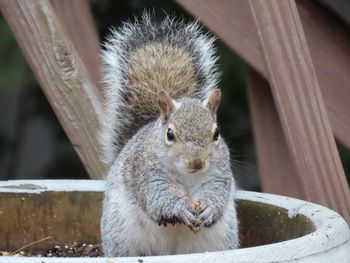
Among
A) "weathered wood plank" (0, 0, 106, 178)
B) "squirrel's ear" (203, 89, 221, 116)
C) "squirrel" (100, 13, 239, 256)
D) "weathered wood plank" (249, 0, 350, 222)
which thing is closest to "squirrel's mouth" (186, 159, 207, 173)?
"squirrel" (100, 13, 239, 256)

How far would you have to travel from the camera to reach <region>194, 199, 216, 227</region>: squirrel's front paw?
166 cm

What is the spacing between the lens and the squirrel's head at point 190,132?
164cm

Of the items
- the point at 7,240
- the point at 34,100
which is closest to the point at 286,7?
the point at 7,240

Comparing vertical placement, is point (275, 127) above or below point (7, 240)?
above

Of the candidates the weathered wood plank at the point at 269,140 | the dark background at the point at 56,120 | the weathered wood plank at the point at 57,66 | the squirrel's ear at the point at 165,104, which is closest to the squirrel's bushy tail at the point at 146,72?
the weathered wood plank at the point at 57,66

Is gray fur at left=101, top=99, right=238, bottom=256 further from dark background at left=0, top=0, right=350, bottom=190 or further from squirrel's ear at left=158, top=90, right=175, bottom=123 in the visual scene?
dark background at left=0, top=0, right=350, bottom=190

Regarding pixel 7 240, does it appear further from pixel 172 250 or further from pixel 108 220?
pixel 172 250

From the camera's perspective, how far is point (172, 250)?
1716 millimetres

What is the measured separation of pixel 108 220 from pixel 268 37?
447 mm

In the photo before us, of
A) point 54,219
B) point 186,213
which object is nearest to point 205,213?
point 186,213

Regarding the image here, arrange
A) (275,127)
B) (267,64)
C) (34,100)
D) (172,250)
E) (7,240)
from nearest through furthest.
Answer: (172,250)
(267,64)
(7,240)
(275,127)
(34,100)

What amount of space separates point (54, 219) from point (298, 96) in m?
0.55

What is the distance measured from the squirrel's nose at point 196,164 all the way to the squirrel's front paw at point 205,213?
0.26ft

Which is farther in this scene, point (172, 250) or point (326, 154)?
point (326, 154)
